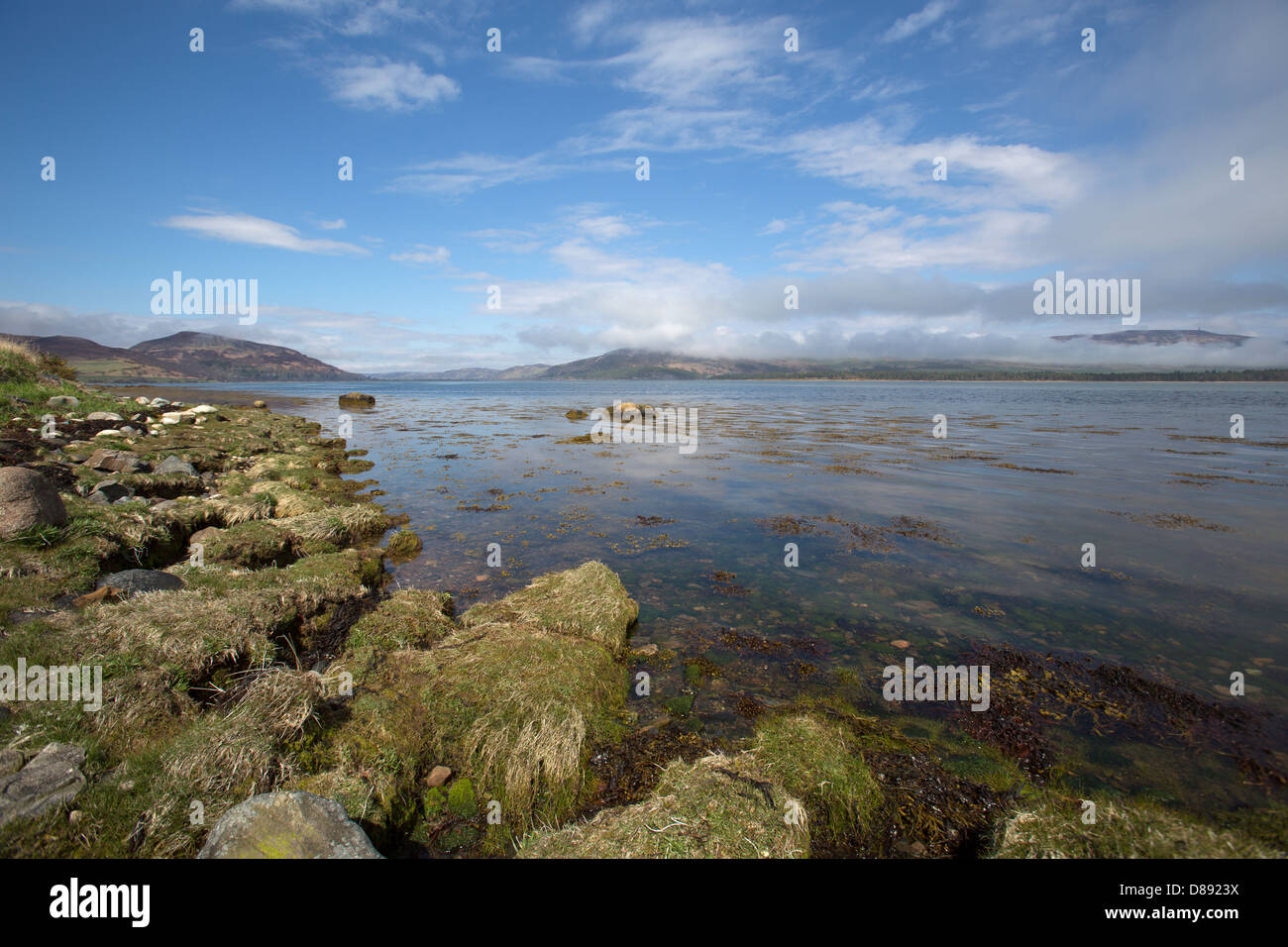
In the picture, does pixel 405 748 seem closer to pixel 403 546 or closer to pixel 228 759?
pixel 228 759

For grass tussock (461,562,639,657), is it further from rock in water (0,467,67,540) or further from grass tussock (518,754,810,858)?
rock in water (0,467,67,540)

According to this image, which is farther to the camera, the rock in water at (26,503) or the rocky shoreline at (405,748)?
the rock in water at (26,503)

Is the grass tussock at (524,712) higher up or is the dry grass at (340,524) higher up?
the dry grass at (340,524)

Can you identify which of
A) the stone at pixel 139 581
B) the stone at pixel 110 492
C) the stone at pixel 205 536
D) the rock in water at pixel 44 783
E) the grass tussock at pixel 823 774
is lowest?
the grass tussock at pixel 823 774

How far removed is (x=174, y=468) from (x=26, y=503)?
940cm

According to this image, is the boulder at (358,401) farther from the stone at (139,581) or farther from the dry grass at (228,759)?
the dry grass at (228,759)

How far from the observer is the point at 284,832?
4.30 m

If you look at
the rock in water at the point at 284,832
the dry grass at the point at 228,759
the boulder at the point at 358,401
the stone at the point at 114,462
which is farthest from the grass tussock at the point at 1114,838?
the boulder at the point at 358,401

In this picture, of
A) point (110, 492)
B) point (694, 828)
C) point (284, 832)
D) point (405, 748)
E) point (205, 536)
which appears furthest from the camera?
point (110, 492)

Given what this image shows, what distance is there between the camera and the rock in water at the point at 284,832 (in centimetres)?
420

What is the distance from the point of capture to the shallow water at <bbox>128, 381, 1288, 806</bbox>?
845cm

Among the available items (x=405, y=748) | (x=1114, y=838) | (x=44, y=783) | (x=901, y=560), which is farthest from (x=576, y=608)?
(x=901, y=560)

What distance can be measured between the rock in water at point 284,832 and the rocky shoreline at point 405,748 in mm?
17
